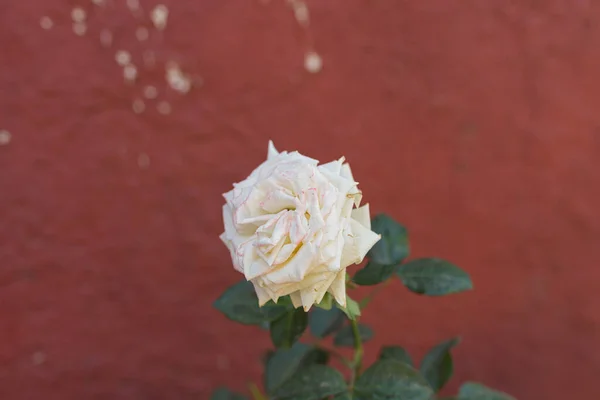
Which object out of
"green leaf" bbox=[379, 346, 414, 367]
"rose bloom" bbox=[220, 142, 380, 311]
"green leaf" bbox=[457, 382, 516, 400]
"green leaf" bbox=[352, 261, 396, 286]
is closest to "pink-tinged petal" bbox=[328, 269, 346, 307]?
"rose bloom" bbox=[220, 142, 380, 311]

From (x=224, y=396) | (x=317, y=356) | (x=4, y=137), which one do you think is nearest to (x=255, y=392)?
(x=224, y=396)

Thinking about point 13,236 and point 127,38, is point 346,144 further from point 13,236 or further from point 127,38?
point 13,236

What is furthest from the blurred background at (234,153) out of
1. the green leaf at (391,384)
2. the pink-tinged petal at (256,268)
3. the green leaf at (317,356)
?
the pink-tinged petal at (256,268)

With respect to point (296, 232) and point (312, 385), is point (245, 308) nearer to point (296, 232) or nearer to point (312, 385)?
point (312, 385)

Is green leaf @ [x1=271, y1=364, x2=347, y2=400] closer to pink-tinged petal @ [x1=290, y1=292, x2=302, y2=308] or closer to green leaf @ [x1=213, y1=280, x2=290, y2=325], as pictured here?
green leaf @ [x1=213, y1=280, x2=290, y2=325]

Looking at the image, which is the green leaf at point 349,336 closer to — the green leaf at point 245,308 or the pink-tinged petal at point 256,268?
the green leaf at point 245,308

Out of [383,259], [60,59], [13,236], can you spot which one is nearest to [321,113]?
[383,259]
